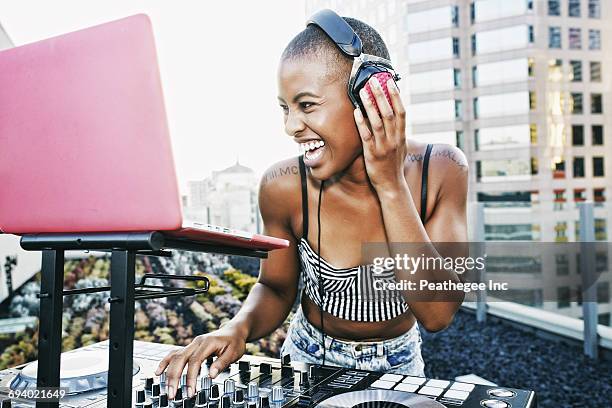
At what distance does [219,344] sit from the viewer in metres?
0.96

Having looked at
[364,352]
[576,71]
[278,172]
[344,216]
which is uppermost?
[576,71]

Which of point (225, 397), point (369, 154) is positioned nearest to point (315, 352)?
point (369, 154)

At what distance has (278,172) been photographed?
4.72ft

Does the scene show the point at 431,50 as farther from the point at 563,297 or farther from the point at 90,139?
the point at 90,139

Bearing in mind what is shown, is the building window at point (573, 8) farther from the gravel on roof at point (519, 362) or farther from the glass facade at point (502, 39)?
the gravel on roof at point (519, 362)

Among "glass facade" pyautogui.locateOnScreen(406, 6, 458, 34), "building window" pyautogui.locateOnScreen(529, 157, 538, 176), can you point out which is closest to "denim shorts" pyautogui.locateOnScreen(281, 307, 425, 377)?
"glass facade" pyautogui.locateOnScreen(406, 6, 458, 34)

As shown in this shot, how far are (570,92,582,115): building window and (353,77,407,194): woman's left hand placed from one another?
10.9 feet

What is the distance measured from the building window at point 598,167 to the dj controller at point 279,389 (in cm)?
354

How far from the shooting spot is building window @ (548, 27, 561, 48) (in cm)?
387

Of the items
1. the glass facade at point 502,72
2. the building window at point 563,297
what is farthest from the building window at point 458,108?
the building window at point 563,297

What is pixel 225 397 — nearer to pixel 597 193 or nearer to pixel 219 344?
pixel 219 344

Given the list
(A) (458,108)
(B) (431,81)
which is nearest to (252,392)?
(B) (431,81)

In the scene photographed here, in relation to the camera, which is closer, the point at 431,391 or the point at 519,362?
the point at 431,391

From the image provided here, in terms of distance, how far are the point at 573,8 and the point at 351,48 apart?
136 inches
